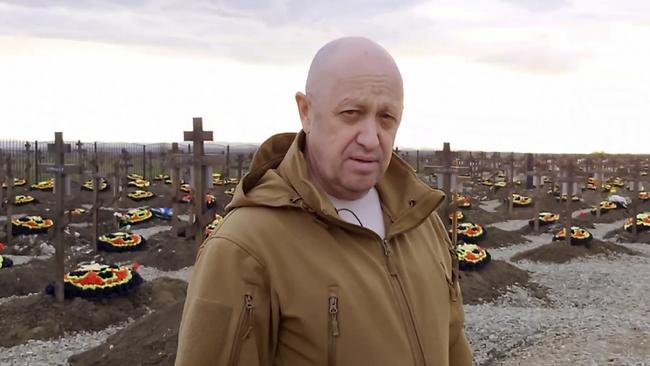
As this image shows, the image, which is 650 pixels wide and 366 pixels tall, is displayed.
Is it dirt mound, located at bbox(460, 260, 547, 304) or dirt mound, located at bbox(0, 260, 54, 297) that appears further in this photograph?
dirt mound, located at bbox(460, 260, 547, 304)

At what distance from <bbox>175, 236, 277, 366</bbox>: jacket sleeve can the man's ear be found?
44 centimetres

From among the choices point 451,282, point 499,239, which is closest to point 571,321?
point 451,282

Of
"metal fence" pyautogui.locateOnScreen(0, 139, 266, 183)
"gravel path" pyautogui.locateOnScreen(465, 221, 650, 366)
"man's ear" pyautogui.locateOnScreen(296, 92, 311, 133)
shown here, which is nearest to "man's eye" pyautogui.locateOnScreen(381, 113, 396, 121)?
"man's ear" pyautogui.locateOnScreen(296, 92, 311, 133)

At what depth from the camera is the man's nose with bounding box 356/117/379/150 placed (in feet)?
5.90

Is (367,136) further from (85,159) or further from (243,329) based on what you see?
(85,159)

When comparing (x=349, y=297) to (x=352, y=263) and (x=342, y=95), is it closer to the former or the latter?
(x=352, y=263)

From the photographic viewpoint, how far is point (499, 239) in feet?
62.3

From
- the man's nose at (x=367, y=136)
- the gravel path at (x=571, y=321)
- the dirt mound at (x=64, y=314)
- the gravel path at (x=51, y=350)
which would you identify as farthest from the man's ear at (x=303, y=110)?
the dirt mound at (x=64, y=314)

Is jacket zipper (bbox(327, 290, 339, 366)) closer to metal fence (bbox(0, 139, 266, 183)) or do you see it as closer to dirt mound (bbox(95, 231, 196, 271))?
metal fence (bbox(0, 139, 266, 183))

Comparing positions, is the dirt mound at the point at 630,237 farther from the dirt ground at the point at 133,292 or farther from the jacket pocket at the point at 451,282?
the jacket pocket at the point at 451,282

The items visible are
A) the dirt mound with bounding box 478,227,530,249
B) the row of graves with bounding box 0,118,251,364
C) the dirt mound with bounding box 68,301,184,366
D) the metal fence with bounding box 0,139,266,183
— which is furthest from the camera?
the metal fence with bounding box 0,139,266,183

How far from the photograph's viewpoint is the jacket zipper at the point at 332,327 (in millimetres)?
1693

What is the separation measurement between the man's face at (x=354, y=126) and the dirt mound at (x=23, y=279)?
11.0 meters

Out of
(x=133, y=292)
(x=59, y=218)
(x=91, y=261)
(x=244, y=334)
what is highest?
(x=244, y=334)
